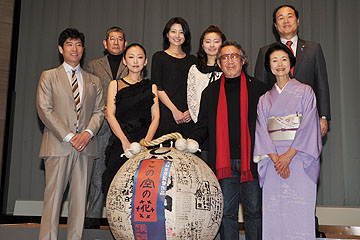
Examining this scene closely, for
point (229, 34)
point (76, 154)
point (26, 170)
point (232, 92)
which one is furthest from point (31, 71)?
point (232, 92)

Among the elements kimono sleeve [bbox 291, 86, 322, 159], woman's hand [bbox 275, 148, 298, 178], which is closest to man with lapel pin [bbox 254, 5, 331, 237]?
kimono sleeve [bbox 291, 86, 322, 159]

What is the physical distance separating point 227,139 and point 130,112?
97 cm

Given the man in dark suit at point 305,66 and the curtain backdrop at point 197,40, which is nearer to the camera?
the man in dark suit at point 305,66

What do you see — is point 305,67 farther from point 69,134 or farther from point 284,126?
point 69,134

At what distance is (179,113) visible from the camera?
400 centimetres

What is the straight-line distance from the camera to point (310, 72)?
379cm

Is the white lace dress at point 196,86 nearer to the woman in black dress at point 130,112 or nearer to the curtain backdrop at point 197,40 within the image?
the woman in black dress at point 130,112

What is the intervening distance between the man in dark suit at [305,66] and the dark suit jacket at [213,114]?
41 cm

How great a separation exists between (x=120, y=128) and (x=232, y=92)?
103 cm

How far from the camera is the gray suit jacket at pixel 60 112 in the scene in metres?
Answer: 3.62

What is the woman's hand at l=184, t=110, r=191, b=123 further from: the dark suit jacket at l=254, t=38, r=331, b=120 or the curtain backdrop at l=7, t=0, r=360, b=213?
the curtain backdrop at l=7, t=0, r=360, b=213

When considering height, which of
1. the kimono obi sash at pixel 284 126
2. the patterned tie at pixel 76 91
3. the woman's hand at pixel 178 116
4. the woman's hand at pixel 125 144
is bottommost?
the woman's hand at pixel 125 144

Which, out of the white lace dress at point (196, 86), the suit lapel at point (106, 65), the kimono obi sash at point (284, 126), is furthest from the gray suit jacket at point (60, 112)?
the kimono obi sash at point (284, 126)

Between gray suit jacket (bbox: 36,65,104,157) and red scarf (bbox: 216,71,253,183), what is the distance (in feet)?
3.85
